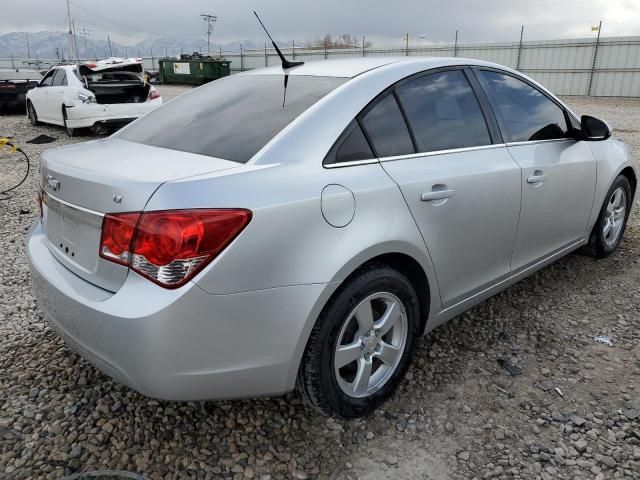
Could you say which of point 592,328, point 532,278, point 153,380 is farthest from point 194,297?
point 532,278

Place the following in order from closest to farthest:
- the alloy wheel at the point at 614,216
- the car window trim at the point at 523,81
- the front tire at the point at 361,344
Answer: the front tire at the point at 361,344 < the car window trim at the point at 523,81 < the alloy wheel at the point at 614,216

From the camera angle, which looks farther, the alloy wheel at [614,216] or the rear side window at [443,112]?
the alloy wheel at [614,216]

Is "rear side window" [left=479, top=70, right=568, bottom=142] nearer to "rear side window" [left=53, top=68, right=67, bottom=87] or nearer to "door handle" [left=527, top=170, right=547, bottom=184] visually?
"door handle" [left=527, top=170, right=547, bottom=184]

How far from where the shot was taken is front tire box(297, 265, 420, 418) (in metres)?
2.08

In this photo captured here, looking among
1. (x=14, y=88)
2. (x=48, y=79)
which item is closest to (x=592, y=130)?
(x=48, y=79)

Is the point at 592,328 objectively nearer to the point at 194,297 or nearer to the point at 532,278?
the point at 532,278

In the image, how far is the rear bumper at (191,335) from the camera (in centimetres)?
176

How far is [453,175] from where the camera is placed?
253cm

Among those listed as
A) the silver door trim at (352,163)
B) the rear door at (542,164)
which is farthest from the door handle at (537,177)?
the silver door trim at (352,163)

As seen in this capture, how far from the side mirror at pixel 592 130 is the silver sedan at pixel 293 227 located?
543 millimetres

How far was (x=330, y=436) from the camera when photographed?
7.54 feet

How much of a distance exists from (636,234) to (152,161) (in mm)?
4647

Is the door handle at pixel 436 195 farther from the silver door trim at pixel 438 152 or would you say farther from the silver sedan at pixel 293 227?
the silver door trim at pixel 438 152

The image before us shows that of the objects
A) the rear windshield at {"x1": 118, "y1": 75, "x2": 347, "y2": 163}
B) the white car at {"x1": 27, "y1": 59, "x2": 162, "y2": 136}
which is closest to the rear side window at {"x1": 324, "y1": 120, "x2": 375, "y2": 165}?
the rear windshield at {"x1": 118, "y1": 75, "x2": 347, "y2": 163}
